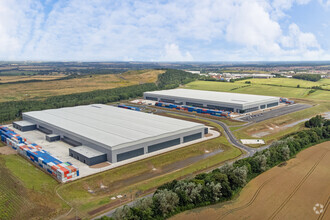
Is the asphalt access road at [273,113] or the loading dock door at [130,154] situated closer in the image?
the loading dock door at [130,154]

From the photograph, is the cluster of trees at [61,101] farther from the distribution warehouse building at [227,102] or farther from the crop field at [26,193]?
the crop field at [26,193]

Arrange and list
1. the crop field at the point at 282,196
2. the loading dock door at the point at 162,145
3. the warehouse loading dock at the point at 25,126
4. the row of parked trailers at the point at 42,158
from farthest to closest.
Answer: the warehouse loading dock at the point at 25,126, the loading dock door at the point at 162,145, the row of parked trailers at the point at 42,158, the crop field at the point at 282,196

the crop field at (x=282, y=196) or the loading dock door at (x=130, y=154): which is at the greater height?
the loading dock door at (x=130, y=154)

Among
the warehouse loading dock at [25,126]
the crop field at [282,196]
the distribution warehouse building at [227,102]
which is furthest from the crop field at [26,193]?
the distribution warehouse building at [227,102]

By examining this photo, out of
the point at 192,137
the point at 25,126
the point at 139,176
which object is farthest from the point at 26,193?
the point at 25,126

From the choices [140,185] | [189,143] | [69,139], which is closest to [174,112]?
[189,143]
